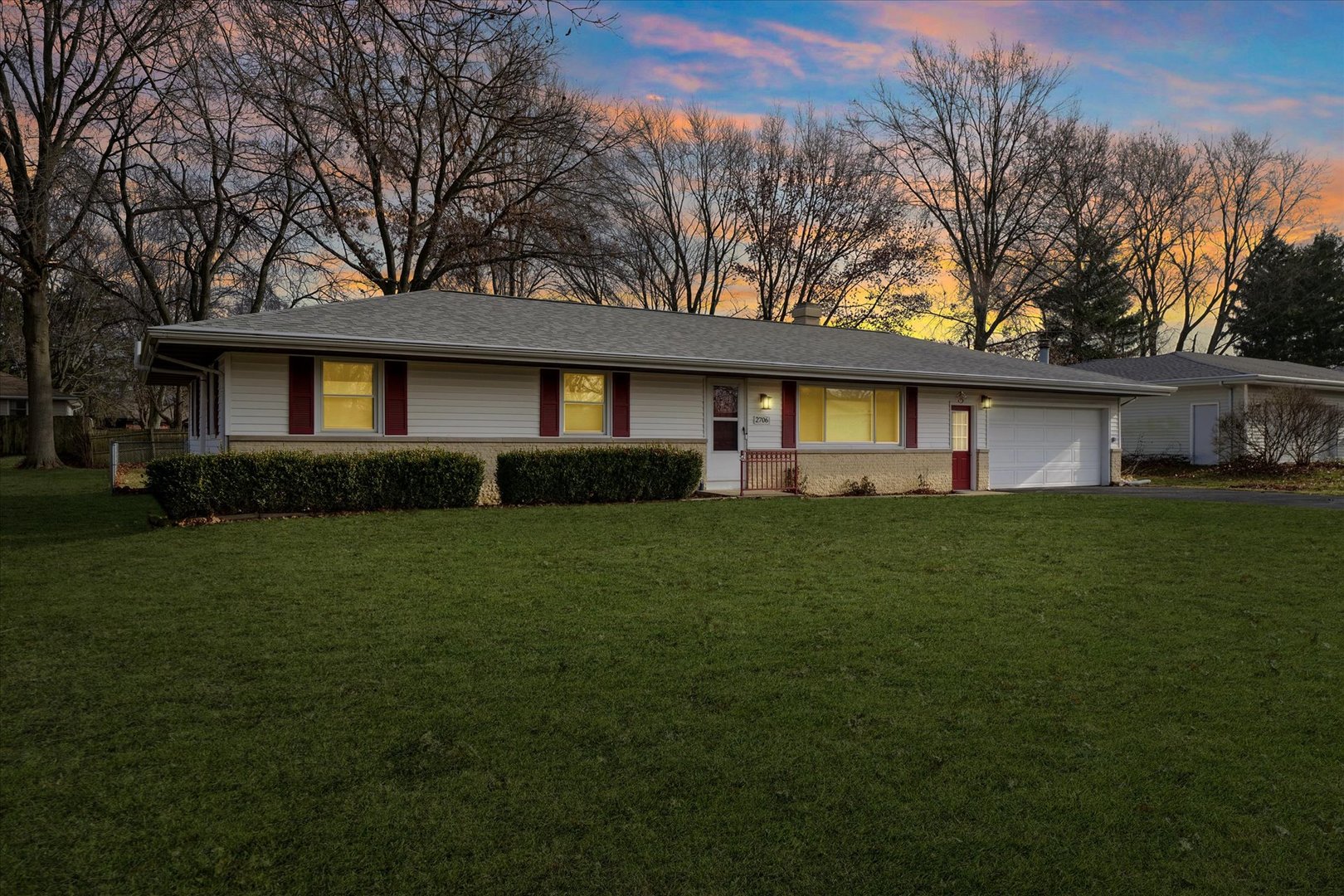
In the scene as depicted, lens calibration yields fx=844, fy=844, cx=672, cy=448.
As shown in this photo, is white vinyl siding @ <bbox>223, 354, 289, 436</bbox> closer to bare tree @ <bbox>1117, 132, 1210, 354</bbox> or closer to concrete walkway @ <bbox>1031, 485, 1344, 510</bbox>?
concrete walkway @ <bbox>1031, 485, 1344, 510</bbox>

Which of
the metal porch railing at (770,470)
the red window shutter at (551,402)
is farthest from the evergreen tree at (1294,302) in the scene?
the red window shutter at (551,402)

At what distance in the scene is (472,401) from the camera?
15.5 m

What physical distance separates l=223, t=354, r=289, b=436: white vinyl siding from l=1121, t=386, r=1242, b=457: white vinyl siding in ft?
82.2

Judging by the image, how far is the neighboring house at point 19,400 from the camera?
45.4 meters

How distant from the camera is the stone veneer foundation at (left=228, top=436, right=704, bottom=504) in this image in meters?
13.9

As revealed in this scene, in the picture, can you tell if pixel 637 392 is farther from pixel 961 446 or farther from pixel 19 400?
pixel 19 400

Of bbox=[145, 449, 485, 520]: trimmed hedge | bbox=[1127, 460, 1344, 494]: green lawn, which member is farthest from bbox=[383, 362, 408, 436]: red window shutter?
bbox=[1127, 460, 1344, 494]: green lawn

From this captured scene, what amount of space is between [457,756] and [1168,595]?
21.4ft

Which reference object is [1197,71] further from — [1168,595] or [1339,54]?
[1168,595]

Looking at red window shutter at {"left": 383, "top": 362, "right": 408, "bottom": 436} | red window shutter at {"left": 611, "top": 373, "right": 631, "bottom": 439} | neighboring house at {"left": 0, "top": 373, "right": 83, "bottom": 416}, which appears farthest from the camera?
neighboring house at {"left": 0, "top": 373, "right": 83, "bottom": 416}

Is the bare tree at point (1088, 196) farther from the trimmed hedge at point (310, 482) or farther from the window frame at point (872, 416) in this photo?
the trimmed hedge at point (310, 482)

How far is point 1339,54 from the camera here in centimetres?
1387

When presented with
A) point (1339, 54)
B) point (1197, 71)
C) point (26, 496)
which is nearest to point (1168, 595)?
point (1339, 54)

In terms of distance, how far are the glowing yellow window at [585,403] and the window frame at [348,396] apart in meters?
3.44
